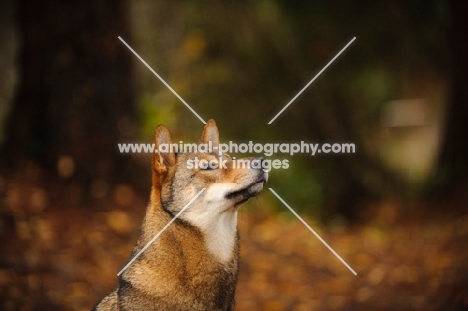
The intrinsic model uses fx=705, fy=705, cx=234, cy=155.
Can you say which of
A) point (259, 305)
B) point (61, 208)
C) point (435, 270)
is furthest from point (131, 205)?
point (435, 270)

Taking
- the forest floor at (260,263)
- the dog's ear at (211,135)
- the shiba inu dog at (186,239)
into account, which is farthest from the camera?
the forest floor at (260,263)

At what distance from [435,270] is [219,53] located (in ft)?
24.3

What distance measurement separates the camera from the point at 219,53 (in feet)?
47.0

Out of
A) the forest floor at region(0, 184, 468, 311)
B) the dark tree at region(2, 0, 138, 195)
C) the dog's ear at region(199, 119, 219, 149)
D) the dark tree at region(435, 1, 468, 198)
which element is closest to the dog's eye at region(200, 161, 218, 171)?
the dog's ear at region(199, 119, 219, 149)

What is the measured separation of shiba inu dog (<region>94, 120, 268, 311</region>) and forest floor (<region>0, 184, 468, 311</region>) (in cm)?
272

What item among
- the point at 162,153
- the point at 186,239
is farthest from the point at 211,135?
the point at 186,239

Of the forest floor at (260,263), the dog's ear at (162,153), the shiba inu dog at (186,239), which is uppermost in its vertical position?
the forest floor at (260,263)

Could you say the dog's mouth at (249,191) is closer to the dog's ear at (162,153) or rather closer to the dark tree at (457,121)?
the dog's ear at (162,153)

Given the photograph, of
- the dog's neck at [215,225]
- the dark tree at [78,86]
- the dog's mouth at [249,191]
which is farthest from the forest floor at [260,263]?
the dog's mouth at [249,191]

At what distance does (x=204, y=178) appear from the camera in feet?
14.9

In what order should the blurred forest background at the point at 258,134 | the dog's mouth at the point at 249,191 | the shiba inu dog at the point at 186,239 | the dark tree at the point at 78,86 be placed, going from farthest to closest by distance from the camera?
1. the dark tree at the point at 78,86
2. the blurred forest background at the point at 258,134
3. the shiba inu dog at the point at 186,239
4. the dog's mouth at the point at 249,191

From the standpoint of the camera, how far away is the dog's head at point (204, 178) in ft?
14.3

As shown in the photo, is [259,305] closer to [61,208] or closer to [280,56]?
[61,208]

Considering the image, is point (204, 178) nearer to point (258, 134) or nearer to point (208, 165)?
→ point (208, 165)
